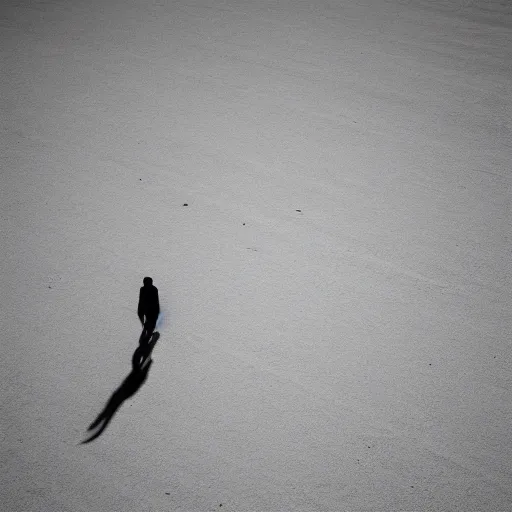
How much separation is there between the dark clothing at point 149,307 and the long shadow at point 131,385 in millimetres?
66

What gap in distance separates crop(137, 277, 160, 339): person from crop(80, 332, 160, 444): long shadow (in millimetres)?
46

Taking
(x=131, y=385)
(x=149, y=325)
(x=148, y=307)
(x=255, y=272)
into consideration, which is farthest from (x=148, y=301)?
(x=255, y=272)

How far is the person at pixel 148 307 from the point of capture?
101 inches

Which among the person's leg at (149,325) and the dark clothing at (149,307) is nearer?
the dark clothing at (149,307)

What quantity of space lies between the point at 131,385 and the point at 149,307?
43cm

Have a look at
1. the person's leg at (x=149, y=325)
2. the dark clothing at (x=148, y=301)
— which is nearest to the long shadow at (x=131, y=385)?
the person's leg at (x=149, y=325)

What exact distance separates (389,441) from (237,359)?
2.96ft

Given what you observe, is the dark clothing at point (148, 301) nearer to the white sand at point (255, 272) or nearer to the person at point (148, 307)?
the person at point (148, 307)

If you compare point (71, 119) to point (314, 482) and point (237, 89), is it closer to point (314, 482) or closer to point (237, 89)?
point (237, 89)

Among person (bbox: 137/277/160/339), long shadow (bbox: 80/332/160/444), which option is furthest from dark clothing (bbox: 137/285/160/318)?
long shadow (bbox: 80/332/160/444)

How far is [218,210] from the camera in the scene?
11.7 feet

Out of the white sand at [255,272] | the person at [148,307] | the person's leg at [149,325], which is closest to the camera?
the white sand at [255,272]

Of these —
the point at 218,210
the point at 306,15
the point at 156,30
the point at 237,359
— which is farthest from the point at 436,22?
the point at 237,359

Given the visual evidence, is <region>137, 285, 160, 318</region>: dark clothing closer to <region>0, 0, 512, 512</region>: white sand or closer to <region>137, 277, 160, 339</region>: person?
<region>137, 277, 160, 339</region>: person
